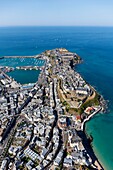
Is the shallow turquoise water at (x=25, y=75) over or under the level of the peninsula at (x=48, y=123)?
over

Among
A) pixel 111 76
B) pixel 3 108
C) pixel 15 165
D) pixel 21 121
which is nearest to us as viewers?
pixel 15 165

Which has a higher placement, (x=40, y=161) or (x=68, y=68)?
(x=68, y=68)

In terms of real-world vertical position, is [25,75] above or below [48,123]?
above

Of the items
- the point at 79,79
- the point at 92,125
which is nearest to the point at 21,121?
the point at 92,125

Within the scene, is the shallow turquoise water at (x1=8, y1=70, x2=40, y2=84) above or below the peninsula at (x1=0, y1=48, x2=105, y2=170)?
above

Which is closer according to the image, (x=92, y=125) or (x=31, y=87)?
(x=92, y=125)

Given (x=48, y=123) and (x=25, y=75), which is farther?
(x=25, y=75)

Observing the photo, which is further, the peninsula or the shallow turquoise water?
the shallow turquoise water

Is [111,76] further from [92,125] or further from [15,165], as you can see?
[15,165]
